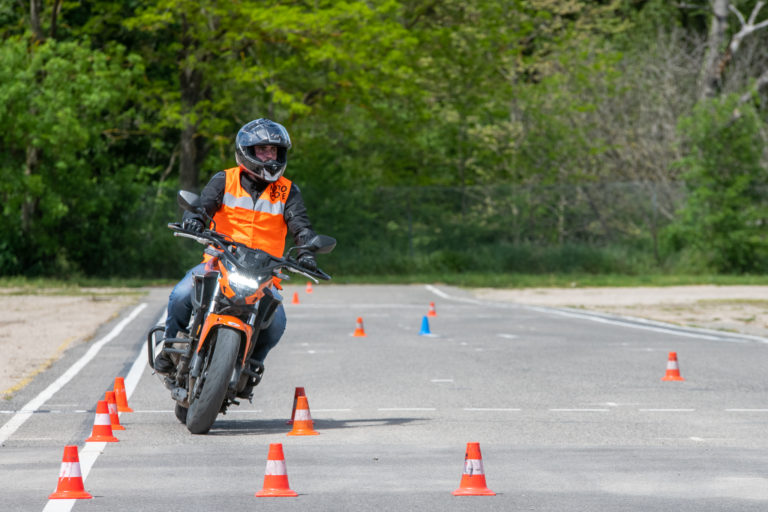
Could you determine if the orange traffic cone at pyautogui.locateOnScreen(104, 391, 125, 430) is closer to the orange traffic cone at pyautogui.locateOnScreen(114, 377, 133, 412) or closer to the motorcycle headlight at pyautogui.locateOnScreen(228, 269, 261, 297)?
the orange traffic cone at pyautogui.locateOnScreen(114, 377, 133, 412)

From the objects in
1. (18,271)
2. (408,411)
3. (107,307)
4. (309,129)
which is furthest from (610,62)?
(408,411)

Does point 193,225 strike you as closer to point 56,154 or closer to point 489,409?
point 489,409

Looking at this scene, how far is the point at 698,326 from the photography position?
21797 mm

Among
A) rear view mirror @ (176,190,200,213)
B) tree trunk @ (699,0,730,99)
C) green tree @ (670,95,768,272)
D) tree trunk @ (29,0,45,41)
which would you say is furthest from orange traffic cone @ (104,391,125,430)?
tree trunk @ (699,0,730,99)

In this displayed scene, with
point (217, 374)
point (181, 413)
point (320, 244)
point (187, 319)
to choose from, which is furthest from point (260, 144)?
point (181, 413)

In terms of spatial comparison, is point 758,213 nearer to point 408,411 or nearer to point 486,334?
point 486,334

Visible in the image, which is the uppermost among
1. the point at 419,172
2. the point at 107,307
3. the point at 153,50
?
the point at 153,50

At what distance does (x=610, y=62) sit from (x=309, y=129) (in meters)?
11.3

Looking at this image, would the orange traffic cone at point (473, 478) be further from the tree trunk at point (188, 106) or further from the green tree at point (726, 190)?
the tree trunk at point (188, 106)

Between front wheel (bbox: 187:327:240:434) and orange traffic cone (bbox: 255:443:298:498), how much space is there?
221 cm

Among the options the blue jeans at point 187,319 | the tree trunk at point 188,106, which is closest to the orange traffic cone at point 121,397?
the blue jeans at point 187,319

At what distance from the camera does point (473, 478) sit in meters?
7.39

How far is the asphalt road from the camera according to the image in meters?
7.46

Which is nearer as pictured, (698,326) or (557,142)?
(698,326)
